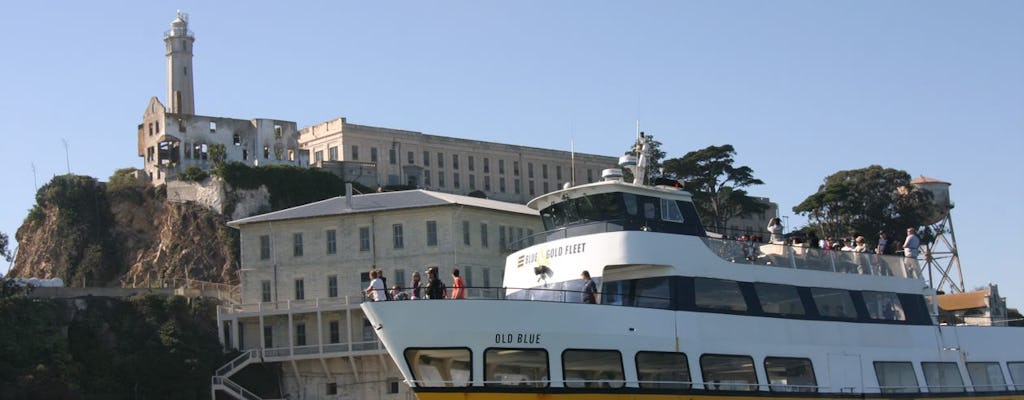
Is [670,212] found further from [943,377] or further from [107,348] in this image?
[107,348]

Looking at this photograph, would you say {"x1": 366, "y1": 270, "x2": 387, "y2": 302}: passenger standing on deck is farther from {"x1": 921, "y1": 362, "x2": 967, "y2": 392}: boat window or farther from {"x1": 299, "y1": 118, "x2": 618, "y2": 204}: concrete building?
{"x1": 299, "y1": 118, "x2": 618, "y2": 204}: concrete building

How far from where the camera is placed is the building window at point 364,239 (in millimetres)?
57000

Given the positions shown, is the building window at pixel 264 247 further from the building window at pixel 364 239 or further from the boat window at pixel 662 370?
the boat window at pixel 662 370

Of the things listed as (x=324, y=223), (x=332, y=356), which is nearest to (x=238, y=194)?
(x=324, y=223)

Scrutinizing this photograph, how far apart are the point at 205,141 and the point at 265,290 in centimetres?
3004

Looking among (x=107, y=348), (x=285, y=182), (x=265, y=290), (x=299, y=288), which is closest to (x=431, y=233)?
(x=299, y=288)

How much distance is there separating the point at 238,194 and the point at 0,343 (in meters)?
26.6

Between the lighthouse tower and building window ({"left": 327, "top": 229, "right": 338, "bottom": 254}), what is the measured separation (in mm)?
39704

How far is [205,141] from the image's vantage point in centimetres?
8538

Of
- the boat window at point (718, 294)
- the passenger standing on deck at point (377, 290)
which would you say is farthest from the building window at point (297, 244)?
the boat window at point (718, 294)

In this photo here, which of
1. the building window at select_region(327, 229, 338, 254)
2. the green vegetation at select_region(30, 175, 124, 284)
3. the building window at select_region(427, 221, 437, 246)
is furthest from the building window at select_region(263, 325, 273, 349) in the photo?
the green vegetation at select_region(30, 175, 124, 284)

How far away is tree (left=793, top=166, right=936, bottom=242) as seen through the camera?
242 feet

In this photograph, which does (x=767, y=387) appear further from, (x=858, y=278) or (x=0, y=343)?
(x=0, y=343)

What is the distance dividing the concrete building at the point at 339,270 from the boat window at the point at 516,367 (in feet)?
100.0
